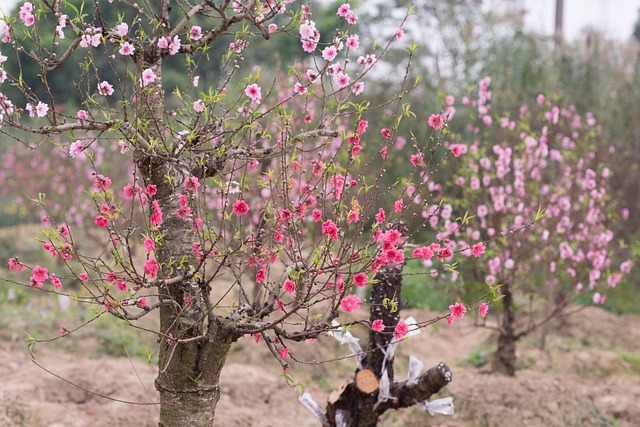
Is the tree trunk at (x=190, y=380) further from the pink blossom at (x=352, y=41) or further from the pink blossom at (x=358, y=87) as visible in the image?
the pink blossom at (x=352, y=41)

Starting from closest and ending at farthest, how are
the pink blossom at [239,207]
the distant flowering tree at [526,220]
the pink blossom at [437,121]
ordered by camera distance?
1. the pink blossom at [239,207]
2. the pink blossom at [437,121]
3. the distant flowering tree at [526,220]

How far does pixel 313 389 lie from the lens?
700 centimetres

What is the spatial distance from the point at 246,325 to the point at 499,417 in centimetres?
317

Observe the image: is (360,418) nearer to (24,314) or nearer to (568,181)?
(568,181)

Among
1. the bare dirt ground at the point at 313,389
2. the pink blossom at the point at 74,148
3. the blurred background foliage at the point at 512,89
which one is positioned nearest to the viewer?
the pink blossom at the point at 74,148

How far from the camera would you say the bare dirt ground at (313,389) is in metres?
5.47

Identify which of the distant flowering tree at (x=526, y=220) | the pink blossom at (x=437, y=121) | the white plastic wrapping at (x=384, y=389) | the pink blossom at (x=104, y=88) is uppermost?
the distant flowering tree at (x=526, y=220)

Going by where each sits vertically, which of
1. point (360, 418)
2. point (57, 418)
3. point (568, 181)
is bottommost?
point (360, 418)

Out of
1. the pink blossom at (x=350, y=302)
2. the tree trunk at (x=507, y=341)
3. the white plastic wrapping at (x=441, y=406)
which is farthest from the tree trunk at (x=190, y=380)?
the tree trunk at (x=507, y=341)

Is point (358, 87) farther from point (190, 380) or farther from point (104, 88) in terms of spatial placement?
point (190, 380)

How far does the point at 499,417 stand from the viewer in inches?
225

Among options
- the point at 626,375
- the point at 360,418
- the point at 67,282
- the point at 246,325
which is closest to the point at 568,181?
the point at 626,375

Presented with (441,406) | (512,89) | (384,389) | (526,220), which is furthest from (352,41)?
(512,89)

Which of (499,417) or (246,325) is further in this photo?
(499,417)
